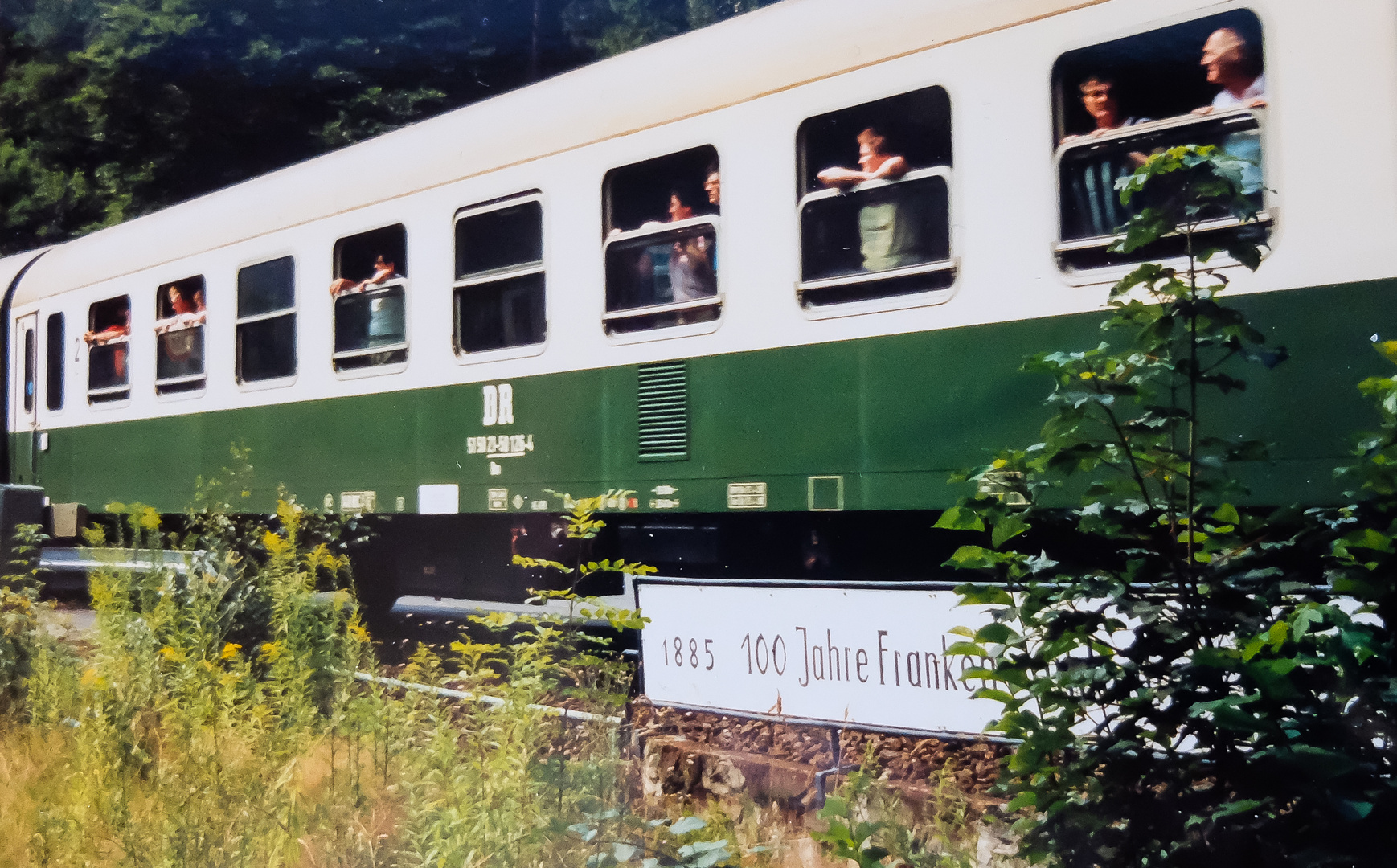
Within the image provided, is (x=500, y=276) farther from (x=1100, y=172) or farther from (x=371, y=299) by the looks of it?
(x=1100, y=172)

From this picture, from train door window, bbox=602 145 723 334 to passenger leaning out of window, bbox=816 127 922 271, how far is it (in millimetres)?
714

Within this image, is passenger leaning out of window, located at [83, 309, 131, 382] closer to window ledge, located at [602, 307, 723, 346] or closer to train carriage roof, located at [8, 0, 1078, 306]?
train carriage roof, located at [8, 0, 1078, 306]

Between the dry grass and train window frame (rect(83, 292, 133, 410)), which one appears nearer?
the dry grass

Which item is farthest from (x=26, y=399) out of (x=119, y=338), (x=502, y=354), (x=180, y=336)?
(x=502, y=354)

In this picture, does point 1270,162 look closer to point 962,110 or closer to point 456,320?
point 962,110

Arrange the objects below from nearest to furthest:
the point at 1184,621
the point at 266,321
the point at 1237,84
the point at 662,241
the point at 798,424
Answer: the point at 1184,621
the point at 1237,84
the point at 798,424
the point at 662,241
the point at 266,321

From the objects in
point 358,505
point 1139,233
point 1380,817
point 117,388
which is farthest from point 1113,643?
point 117,388

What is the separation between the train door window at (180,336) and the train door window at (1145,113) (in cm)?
598

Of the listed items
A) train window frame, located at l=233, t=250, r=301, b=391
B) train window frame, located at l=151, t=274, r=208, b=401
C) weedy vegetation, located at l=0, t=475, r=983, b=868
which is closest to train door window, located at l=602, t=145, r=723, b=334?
weedy vegetation, located at l=0, t=475, r=983, b=868

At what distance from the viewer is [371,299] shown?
680 centimetres

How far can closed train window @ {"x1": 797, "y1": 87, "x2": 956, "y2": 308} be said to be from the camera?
4555mm

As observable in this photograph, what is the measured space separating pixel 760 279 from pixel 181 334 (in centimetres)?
495

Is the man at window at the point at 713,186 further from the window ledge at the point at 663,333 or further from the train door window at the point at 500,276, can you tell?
the train door window at the point at 500,276

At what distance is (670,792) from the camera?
14.1ft
